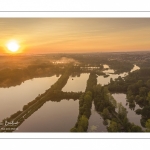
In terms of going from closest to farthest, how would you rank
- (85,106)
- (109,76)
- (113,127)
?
(113,127) < (85,106) < (109,76)

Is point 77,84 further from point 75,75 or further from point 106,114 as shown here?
point 106,114

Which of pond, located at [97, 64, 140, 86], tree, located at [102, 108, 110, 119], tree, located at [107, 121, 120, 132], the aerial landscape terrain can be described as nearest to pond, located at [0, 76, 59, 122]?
the aerial landscape terrain

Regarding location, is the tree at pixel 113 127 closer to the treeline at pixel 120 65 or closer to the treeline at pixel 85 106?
the treeline at pixel 85 106

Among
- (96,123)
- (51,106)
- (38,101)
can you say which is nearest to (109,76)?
(96,123)

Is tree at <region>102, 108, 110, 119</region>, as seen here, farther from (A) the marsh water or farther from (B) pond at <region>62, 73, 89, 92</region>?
(B) pond at <region>62, 73, 89, 92</region>

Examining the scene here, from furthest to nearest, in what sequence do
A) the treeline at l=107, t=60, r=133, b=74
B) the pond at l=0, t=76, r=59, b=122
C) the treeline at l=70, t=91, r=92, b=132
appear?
the treeline at l=107, t=60, r=133, b=74
the pond at l=0, t=76, r=59, b=122
the treeline at l=70, t=91, r=92, b=132
